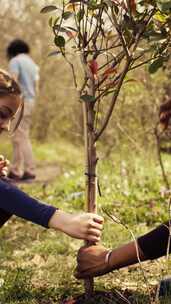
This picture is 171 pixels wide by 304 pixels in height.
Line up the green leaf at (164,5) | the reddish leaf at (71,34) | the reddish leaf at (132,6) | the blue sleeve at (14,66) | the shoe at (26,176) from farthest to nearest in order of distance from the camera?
1. the shoe at (26,176)
2. the blue sleeve at (14,66)
3. the reddish leaf at (71,34)
4. the reddish leaf at (132,6)
5. the green leaf at (164,5)

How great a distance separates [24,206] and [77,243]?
176 cm

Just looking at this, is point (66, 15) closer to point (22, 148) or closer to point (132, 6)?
point (132, 6)

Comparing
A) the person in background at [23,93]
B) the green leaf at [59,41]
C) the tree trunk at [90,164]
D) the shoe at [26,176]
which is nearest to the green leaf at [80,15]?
the green leaf at [59,41]

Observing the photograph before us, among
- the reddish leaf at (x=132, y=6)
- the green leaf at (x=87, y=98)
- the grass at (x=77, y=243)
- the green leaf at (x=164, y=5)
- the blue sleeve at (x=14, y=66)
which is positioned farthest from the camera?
the blue sleeve at (x=14, y=66)

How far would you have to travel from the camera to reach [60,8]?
2.33 m

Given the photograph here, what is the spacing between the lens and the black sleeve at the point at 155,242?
246 centimetres

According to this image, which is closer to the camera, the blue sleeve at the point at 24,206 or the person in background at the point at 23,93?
the blue sleeve at the point at 24,206

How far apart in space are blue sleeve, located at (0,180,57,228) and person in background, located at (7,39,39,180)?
4.98 m

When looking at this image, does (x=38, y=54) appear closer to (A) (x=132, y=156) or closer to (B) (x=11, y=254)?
(A) (x=132, y=156)

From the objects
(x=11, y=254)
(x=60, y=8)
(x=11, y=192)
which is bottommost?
(x=11, y=254)

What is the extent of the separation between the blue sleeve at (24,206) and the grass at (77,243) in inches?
18.7

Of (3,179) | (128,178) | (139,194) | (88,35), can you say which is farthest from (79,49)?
(128,178)

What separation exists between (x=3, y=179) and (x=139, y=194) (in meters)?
3.25

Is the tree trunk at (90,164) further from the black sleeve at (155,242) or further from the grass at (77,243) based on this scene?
the grass at (77,243)
